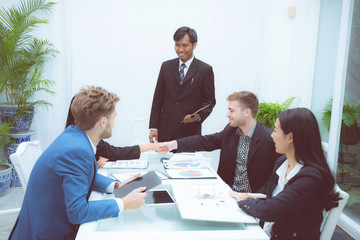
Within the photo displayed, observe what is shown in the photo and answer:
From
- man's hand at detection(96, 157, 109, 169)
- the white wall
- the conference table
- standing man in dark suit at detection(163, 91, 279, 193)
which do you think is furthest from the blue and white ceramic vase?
the conference table

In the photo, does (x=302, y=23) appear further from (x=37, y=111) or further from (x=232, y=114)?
(x=37, y=111)

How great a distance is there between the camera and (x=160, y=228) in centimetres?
121

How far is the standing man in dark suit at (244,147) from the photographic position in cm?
213

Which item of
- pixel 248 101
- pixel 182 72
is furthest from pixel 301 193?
pixel 182 72

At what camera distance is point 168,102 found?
310cm

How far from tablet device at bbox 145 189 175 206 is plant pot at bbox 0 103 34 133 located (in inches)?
106

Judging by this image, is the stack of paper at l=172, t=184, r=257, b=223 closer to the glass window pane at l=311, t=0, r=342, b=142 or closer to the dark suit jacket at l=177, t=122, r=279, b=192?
the dark suit jacket at l=177, t=122, r=279, b=192

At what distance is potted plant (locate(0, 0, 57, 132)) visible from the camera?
3.49m

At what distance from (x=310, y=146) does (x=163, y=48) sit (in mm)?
3103

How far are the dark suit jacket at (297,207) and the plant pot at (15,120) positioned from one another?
3.17m

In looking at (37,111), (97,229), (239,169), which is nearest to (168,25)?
(37,111)

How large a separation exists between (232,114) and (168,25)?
7.53 ft

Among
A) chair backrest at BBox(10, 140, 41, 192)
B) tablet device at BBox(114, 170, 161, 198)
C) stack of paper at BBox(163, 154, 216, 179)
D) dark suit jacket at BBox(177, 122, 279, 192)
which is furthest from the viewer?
dark suit jacket at BBox(177, 122, 279, 192)

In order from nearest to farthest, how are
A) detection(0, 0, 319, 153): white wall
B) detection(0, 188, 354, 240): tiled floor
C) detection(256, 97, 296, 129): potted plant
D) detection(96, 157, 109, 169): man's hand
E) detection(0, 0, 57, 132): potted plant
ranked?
detection(96, 157, 109, 169): man's hand
detection(0, 188, 354, 240): tiled floor
detection(0, 0, 57, 132): potted plant
detection(256, 97, 296, 129): potted plant
detection(0, 0, 319, 153): white wall
